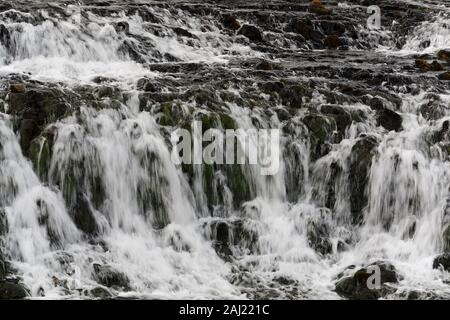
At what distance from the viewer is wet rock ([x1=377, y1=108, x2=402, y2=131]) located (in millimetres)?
14078

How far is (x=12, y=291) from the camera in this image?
10.5 meters

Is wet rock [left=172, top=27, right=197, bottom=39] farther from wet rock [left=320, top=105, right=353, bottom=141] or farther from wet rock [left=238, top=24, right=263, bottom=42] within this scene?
wet rock [left=320, top=105, right=353, bottom=141]

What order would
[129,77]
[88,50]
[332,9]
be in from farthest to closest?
1. [332,9]
2. [88,50]
3. [129,77]

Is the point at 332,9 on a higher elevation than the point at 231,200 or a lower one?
higher

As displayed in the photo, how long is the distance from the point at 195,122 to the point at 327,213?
116 inches

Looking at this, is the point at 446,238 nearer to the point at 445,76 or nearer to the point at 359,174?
the point at 359,174

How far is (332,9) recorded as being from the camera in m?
22.5

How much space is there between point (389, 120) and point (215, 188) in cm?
392

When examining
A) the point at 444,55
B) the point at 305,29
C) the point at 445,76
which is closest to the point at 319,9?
the point at 305,29

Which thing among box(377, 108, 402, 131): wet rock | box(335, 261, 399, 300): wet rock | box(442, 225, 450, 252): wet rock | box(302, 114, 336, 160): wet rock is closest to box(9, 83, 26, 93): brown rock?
box(302, 114, 336, 160): wet rock
